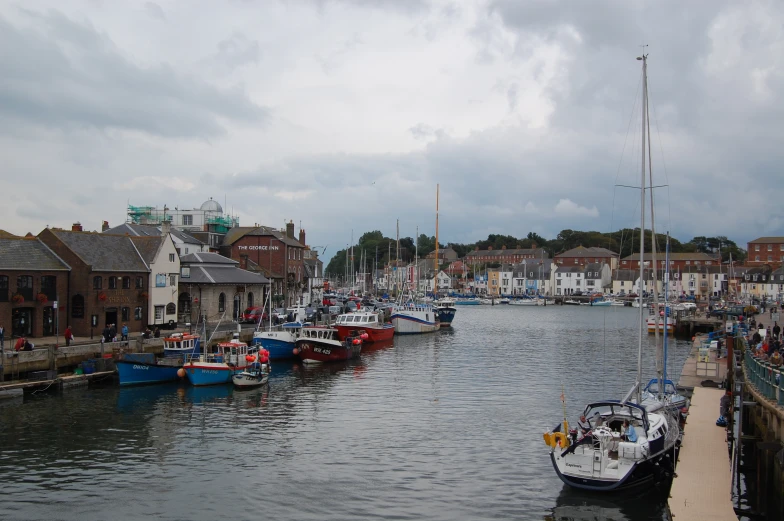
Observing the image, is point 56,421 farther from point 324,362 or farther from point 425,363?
point 425,363

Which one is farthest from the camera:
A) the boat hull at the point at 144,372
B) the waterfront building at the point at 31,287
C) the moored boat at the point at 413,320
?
the moored boat at the point at 413,320

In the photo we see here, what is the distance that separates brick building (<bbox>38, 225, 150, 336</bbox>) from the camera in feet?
160

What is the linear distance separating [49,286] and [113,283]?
4785 millimetres

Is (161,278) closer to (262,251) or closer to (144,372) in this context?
(144,372)

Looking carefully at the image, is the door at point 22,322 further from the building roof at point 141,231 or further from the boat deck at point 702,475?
the boat deck at point 702,475

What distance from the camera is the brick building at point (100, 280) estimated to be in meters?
48.8

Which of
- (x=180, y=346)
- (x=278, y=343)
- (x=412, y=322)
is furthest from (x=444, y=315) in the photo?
(x=180, y=346)

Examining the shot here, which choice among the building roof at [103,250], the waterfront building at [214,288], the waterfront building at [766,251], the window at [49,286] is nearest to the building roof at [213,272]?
the waterfront building at [214,288]

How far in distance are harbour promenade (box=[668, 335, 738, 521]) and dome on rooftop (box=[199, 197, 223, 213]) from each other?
83171mm

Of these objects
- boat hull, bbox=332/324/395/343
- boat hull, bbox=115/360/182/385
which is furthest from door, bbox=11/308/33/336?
boat hull, bbox=332/324/395/343

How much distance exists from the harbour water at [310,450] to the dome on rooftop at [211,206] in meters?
62.1

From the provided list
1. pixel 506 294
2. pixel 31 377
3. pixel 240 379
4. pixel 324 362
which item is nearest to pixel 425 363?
pixel 324 362

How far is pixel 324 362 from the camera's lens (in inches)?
2103

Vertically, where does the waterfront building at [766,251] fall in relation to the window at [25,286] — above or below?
above
